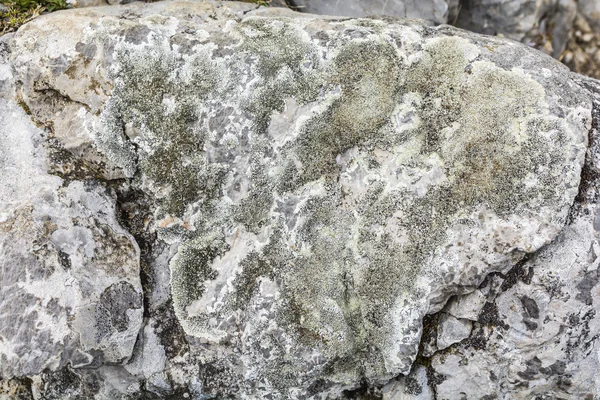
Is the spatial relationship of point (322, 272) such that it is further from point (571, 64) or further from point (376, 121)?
point (571, 64)

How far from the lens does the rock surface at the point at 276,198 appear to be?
2.79 meters

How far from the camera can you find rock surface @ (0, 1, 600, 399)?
279 centimetres

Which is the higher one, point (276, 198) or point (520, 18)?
point (520, 18)

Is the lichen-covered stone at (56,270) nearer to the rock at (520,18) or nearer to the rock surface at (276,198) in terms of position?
the rock surface at (276,198)

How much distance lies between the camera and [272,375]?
2.92 m

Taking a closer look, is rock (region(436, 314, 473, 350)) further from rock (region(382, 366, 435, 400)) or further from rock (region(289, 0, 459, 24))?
rock (region(289, 0, 459, 24))

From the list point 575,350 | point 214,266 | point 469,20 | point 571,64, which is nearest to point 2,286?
point 214,266

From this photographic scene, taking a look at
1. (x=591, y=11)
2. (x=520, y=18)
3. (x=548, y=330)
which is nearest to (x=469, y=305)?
(x=548, y=330)

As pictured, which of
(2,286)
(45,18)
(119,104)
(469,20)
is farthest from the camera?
(469,20)

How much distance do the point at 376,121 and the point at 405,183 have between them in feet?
1.27

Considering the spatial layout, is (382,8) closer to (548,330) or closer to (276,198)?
(276,198)

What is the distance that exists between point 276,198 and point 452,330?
1261mm

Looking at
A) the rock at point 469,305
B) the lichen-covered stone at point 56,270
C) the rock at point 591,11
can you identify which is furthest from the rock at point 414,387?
the rock at point 591,11

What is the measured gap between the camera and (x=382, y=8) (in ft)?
15.4
